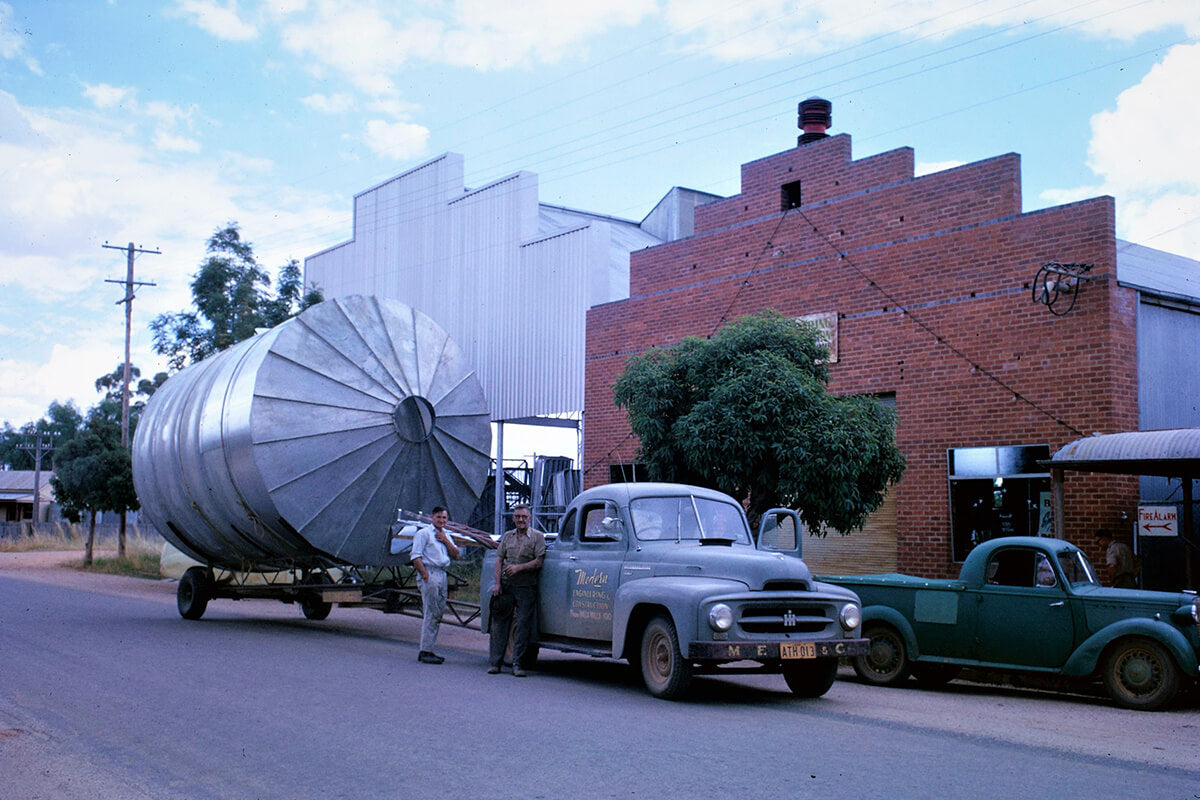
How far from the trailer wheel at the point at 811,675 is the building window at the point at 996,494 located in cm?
734

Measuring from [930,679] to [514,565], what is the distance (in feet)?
14.8

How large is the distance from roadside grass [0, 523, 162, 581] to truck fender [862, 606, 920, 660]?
79.0ft

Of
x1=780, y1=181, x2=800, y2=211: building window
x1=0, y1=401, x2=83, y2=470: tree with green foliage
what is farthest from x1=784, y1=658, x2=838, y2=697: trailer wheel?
x1=0, y1=401, x2=83, y2=470: tree with green foliage

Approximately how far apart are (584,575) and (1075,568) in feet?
15.7

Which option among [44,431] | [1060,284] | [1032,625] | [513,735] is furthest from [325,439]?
[44,431]

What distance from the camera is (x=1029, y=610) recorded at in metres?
10.9

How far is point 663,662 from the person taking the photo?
9930 millimetres

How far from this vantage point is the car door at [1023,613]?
10688mm

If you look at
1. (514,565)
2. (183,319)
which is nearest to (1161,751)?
(514,565)

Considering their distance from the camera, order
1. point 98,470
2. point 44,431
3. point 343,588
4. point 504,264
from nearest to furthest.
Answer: point 343,588
point 504,264
point 98,470
point 44,431

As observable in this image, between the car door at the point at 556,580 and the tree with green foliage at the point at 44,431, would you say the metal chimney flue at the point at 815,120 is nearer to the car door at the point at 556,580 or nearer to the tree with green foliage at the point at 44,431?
the car door at the point at 556,580

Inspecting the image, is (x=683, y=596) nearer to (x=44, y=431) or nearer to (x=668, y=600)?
(x=668, y=600)

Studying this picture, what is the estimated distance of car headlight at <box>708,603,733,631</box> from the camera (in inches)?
367

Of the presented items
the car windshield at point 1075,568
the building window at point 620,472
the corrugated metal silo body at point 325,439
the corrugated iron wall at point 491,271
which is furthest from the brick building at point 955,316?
the corrugated metal silo body at point 325,439
